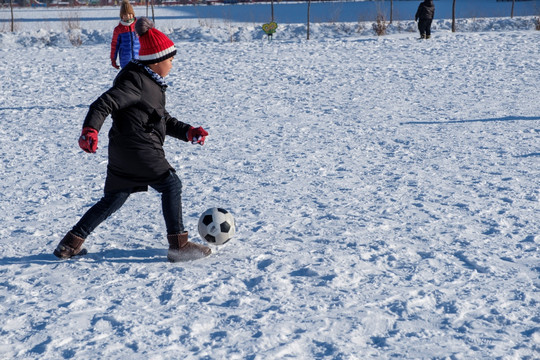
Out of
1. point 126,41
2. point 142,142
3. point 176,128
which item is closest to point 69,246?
point 142,142

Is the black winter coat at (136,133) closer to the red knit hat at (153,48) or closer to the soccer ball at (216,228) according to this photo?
the red knit hat at (153,48)

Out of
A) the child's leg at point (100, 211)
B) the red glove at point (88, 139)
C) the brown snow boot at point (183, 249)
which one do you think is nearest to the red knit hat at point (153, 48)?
the red glove at point (88, 139)

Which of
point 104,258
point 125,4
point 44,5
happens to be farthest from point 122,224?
point 44,5

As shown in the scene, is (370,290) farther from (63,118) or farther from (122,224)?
(63,118)

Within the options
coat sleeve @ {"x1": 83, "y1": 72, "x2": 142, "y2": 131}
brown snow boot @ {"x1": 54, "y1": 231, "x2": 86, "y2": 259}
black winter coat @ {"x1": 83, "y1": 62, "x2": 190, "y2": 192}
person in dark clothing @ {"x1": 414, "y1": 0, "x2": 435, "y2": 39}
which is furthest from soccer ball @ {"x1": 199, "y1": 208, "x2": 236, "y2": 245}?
person in dark clothing @ {"x1": 414, "y1": 0, "x2": 435, "y2": 39}

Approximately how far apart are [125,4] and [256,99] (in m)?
2.53

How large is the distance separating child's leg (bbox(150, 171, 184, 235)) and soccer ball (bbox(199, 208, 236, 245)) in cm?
24

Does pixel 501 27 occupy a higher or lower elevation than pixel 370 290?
higher

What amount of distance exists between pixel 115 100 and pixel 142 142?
0.31 meters

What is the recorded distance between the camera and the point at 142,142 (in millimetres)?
3480

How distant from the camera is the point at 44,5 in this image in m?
42.4

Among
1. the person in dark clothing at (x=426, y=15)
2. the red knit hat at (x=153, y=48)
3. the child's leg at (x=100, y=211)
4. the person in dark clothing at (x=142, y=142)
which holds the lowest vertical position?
the child's leg at (x=100, y=211)

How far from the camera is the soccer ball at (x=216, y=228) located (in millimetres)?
3869

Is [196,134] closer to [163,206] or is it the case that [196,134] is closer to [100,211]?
[163,206]
